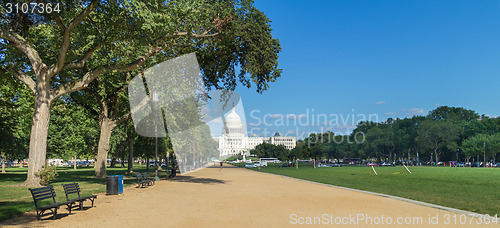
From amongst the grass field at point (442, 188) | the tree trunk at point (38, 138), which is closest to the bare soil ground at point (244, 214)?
the grass field at point (442, 188)

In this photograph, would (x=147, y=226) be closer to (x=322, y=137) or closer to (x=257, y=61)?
(x=257, y=61)

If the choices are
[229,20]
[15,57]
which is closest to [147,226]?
[229,20]

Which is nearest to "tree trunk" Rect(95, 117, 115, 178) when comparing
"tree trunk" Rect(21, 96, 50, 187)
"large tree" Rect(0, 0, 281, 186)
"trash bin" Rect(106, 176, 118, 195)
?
"large tree" Rect(0, 0, 281, 186)

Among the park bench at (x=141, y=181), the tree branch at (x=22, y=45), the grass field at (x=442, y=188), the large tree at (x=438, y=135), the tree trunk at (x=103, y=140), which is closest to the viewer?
the grass field at (x=442, y=188)

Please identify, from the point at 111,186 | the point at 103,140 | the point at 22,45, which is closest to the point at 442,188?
the point at 111,186

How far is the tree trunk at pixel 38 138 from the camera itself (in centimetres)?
1980

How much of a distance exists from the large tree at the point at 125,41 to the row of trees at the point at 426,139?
81786mm

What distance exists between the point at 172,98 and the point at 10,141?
633 inches

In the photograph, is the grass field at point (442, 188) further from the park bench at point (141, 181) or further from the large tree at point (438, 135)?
the large tree at point (438, 135)

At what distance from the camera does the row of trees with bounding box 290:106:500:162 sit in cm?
9575

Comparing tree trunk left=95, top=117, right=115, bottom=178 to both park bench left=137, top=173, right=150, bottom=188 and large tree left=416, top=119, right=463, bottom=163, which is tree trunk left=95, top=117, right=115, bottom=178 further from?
large tree left=416, top=119, right=463, bottom=163

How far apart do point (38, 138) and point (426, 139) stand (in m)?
98.8

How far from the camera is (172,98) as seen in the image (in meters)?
34.7

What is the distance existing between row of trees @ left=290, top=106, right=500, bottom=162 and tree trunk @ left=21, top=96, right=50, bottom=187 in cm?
9216
